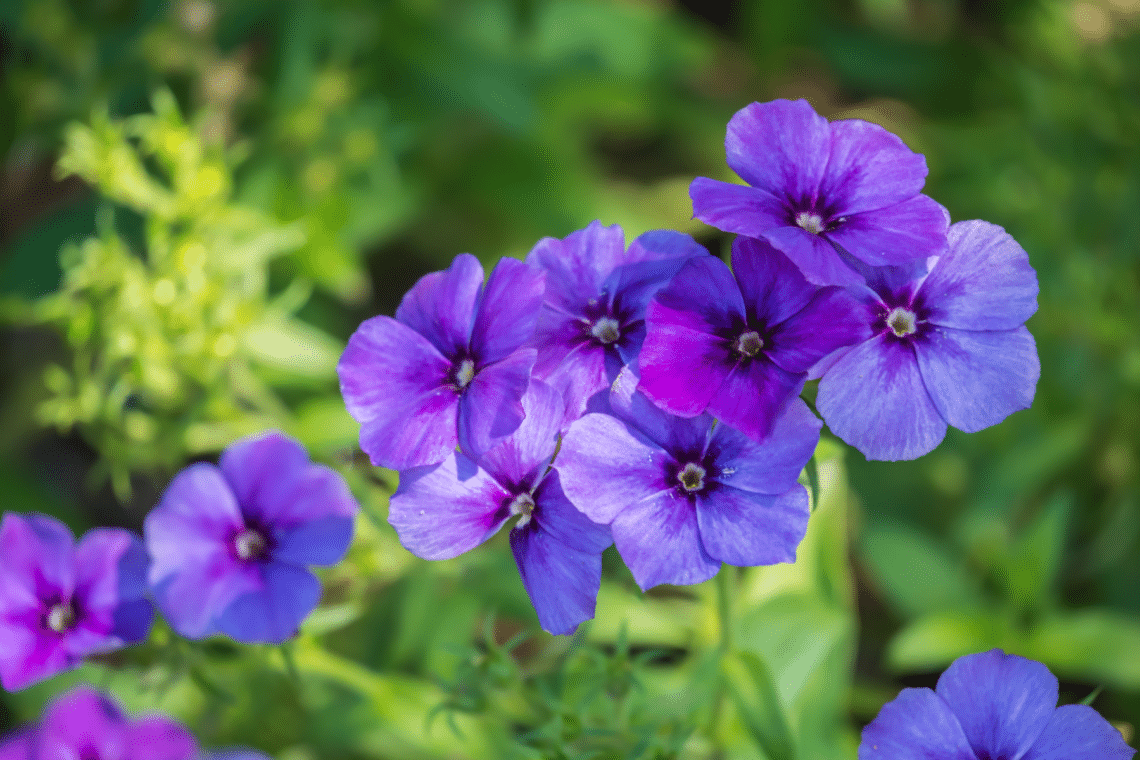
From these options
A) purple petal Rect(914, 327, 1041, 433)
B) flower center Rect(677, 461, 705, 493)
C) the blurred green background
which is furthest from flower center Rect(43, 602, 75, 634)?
purple petal Rect(914, 327, 1041, 433)

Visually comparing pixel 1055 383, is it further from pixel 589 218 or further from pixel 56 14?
pixel 56 14

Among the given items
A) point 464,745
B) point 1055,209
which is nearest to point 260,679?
point 464,745

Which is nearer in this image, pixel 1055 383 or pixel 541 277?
pixel 541 277

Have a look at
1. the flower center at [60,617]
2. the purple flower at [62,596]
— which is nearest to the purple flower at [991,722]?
the purple flower at [62,596]

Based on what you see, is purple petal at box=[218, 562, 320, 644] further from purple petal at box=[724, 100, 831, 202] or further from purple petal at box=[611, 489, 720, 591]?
purple petal at box=[724, 100, 831, 202]

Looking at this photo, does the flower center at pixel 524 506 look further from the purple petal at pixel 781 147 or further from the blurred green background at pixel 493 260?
the purple petal at pixel 781 147

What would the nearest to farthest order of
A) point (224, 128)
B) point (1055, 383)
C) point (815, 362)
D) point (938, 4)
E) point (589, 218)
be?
point (815, 362) < point (1055, 383) < point (224, 128) < point (589, 218) < point (938, 4)
